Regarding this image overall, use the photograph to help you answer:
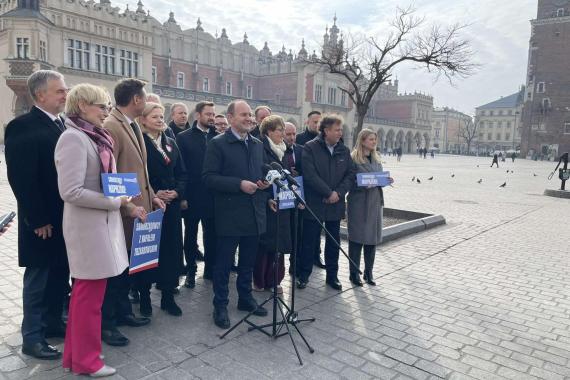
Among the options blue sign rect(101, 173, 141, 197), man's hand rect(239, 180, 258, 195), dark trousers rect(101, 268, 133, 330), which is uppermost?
blue sign rect(101, 173, 141, 197)

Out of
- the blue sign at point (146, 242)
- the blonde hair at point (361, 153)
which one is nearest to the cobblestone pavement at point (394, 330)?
the blue sign at point (146, 242)

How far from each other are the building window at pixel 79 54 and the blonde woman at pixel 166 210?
3684cm

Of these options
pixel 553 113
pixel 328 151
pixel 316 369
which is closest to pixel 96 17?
pixel 328 151

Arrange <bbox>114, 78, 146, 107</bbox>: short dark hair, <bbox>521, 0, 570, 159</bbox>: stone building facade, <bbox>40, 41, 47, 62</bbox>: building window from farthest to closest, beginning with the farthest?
<bbox>521, 0, 570, 159</bbox>: stone building facade < <bbox>40, 41, 47, 62</bbox>: building window < <bbox>114, 78, 146, 107</bbox>: short dark hair

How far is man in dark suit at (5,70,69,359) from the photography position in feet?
10.3

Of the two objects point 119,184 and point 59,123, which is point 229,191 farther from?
point 59,123

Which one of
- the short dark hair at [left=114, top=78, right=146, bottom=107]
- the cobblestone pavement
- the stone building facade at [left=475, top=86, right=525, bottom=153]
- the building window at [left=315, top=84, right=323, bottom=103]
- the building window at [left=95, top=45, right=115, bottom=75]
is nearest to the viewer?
the cobblestone pavement

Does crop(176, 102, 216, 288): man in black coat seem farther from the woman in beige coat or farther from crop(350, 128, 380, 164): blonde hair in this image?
the woman in beige coat

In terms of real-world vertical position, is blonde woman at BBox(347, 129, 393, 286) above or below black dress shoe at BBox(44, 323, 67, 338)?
above

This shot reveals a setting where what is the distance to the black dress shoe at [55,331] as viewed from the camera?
12.0ft

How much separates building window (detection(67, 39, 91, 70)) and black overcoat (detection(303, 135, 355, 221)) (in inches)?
1447

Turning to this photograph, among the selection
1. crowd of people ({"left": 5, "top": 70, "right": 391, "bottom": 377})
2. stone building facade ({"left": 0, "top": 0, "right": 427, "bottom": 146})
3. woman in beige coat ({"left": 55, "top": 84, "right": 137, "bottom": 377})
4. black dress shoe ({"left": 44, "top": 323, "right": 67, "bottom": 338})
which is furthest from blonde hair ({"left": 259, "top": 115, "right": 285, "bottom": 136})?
stone building facade ({"left": 0, "top": 0, "right": 427, "bottom": 146})

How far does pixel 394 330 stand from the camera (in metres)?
4.07

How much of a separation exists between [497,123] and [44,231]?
Answer: 404 ft
